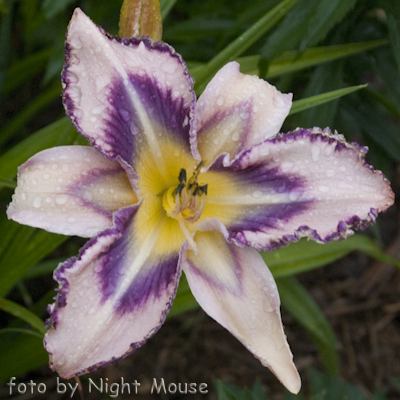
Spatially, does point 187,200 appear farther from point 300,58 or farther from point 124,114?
point 300,58

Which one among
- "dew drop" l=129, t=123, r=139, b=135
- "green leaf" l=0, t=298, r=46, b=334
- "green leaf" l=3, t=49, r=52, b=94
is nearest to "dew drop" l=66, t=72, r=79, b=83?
"dew drop" l=129, t=123, r=139, b=135

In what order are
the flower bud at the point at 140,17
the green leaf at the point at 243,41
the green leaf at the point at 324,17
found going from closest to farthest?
the flower bud at the point at 140,17
the green leaf at the point at 243,41
the green leaf at the point at 324,17

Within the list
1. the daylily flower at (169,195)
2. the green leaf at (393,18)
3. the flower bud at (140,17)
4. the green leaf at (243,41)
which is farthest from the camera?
the green leaf at (393,18)

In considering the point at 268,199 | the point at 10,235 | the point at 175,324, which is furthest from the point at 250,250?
the point at 175,324

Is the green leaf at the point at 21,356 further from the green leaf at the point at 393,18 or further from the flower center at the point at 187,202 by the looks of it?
the green leaf at the point at 393,18

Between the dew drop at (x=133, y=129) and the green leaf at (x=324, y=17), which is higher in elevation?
the green leaf at (x=324, y=17)

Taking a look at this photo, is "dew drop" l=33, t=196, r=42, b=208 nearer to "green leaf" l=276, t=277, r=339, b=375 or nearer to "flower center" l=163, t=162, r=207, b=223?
"flower center" l=163, t=162, r=207, b=223

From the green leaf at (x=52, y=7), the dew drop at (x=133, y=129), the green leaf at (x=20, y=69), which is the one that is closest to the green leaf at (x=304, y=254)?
the dew drop at (x=133, y=129)

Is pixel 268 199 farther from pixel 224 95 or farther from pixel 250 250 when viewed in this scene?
pixel 224 95
